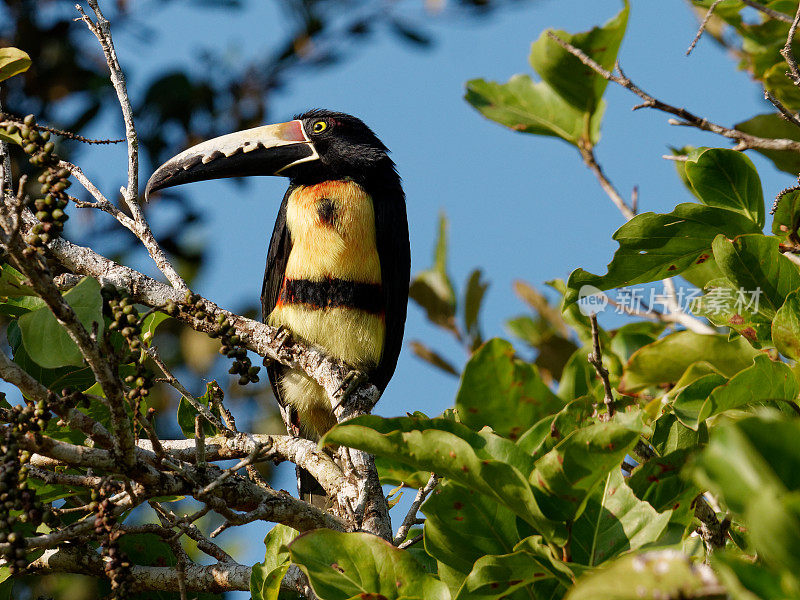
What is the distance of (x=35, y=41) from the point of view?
5.18 m

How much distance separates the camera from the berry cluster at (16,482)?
1380mm

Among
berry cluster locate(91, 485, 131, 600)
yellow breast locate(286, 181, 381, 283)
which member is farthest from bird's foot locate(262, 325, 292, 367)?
berry cluster locate(91, 485, 131, 600)

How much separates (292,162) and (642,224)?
90.5 inches

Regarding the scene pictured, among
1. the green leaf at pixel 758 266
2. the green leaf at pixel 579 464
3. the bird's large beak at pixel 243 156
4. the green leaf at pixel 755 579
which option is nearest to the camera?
the green leaf at pixel 755 579

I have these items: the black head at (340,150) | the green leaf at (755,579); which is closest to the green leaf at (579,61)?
the black head at (340,150)

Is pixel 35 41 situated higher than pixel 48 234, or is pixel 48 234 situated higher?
pixel 35 41

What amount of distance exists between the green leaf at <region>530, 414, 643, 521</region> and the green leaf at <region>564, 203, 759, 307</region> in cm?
65

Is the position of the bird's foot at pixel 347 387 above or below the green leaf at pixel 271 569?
above

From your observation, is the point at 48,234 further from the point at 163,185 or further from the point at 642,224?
the point at 163,185

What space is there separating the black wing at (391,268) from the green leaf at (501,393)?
5.62 ft

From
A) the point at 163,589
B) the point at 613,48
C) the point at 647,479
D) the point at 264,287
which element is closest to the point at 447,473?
the point at 647,479

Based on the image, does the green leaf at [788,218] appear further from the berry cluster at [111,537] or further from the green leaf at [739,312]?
the berry cluster at [111,537]

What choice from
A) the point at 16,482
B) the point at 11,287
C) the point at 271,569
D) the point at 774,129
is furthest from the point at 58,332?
the point at 774,129

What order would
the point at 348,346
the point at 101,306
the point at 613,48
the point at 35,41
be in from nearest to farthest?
1. the point at 101,306
2. the point at 613,48
3. the point at 348,346
4. the point at 35,41
